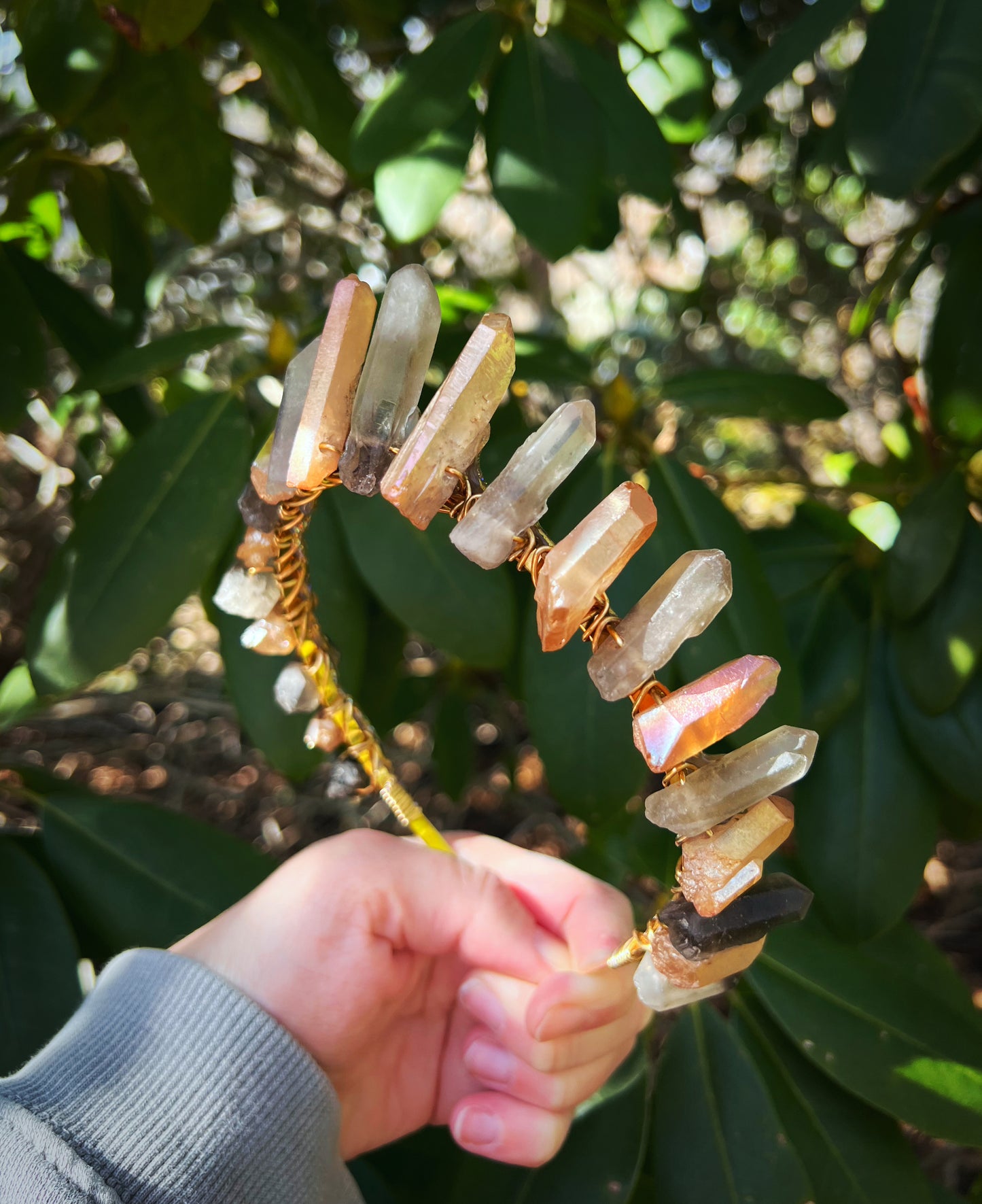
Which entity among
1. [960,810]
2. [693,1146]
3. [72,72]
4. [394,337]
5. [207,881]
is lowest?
[960,810]

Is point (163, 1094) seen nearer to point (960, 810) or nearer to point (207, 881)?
point (207, 881)

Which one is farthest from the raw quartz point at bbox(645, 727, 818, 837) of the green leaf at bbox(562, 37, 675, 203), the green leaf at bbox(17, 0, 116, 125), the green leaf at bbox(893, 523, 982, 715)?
the green leaf at bbox(17, 0, 116, 125)

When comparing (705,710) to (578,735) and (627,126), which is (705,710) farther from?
(627,126)

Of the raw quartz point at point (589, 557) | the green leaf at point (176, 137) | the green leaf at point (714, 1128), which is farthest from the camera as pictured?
the green leaf at point (176, 137)

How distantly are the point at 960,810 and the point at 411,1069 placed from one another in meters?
0.61

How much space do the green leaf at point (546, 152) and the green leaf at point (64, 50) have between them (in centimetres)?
30

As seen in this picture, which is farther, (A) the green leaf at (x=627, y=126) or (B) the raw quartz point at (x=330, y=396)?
(A) the green leaf at (x=627, y=126)

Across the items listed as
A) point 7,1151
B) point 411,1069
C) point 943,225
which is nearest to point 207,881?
point 411,1069

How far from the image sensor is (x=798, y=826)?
79cm

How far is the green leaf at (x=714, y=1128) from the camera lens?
2.19ft

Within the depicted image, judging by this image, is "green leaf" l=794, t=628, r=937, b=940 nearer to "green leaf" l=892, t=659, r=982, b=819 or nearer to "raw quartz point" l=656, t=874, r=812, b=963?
"green leaf" l=892, t=659, r=982, b=819

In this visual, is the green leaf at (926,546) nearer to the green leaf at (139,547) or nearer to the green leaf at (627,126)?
the green leaf at (627,126)

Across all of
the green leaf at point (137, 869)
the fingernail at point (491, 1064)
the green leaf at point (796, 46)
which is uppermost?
the green leaf at point (796, 46)

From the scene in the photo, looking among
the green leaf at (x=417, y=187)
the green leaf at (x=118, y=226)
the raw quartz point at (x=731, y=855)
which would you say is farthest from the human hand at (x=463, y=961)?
the green leaf at (x=118, y=226)
